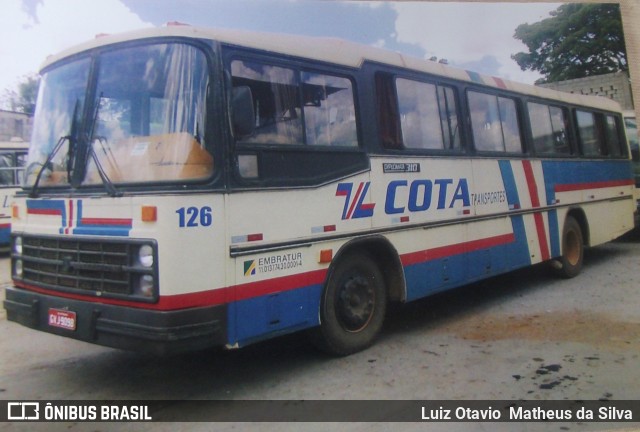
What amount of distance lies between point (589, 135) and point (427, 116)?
4.68 m

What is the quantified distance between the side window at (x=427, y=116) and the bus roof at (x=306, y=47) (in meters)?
0.21

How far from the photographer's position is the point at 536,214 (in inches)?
302

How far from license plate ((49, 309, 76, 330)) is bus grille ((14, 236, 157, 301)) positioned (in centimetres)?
17

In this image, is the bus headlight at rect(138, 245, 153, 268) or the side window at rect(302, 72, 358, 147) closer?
the bus headlight at rect(138, 245, 153, 268)

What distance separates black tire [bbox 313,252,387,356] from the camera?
15.8ft

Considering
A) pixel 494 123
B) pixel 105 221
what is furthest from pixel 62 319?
pixel 494 123

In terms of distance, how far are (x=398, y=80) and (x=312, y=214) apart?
202 centimetres

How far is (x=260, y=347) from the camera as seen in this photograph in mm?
5434

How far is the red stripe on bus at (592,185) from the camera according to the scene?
8.29 m

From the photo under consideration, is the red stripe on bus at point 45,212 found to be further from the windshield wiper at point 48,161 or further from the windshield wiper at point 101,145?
the windshield wiper at point 101,145

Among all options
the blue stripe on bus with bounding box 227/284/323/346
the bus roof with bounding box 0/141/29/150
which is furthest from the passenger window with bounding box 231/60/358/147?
the bus roof with bounding box 0/141/29/150

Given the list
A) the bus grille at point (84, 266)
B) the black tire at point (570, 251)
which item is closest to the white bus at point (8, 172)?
the bus grille at point (84, 266)

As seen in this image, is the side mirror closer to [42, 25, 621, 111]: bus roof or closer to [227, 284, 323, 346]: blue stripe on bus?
[42, 25, 621, 111]: bus roof

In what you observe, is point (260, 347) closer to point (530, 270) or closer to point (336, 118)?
point (336, 118)
